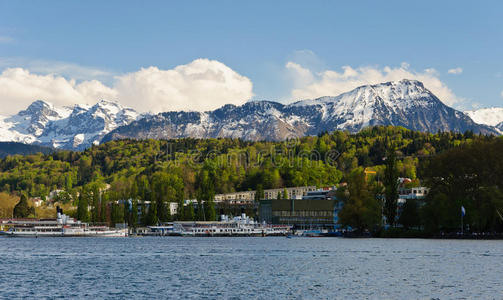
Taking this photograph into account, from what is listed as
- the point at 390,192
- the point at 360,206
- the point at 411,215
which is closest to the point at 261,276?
the point at 390,192

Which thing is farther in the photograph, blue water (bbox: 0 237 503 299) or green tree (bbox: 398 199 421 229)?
green tree (bbox: 398 199 421 229)

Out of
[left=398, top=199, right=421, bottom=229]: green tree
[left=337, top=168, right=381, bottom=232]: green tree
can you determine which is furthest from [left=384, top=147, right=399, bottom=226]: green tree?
[left=398, top=199, right=421, bottom=229]: green tree

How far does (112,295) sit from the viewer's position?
65.8 meters

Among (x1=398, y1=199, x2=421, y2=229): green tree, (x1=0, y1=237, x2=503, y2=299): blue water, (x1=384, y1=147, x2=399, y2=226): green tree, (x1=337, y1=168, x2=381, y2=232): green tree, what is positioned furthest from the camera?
(x1=337, y1=168, x2=381, y2=232): green tree

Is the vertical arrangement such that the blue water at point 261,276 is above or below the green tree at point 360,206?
below

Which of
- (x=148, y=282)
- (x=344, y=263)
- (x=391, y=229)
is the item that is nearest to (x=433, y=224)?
(x=391, y=229)

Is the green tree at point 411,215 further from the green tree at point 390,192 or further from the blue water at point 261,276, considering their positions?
the blue water at point 261,276

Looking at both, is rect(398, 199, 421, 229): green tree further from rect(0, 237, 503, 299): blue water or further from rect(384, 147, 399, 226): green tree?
rect(0, 237, 503, 299): blue water

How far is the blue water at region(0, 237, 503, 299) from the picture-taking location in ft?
219

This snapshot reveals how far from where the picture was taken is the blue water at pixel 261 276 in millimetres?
66750

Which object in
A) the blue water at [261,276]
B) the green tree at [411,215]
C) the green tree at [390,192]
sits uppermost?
the green tree at [390,192]

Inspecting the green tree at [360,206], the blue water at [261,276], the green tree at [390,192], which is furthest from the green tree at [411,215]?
the blue water at [261,276]

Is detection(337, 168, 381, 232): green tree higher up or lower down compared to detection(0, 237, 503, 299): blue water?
higher up

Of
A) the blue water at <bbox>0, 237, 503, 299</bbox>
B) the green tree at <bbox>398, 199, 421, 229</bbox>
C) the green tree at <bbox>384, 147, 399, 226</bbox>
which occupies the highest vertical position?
the green tree at <bbox>384, 147, 399, 226</bbox>
